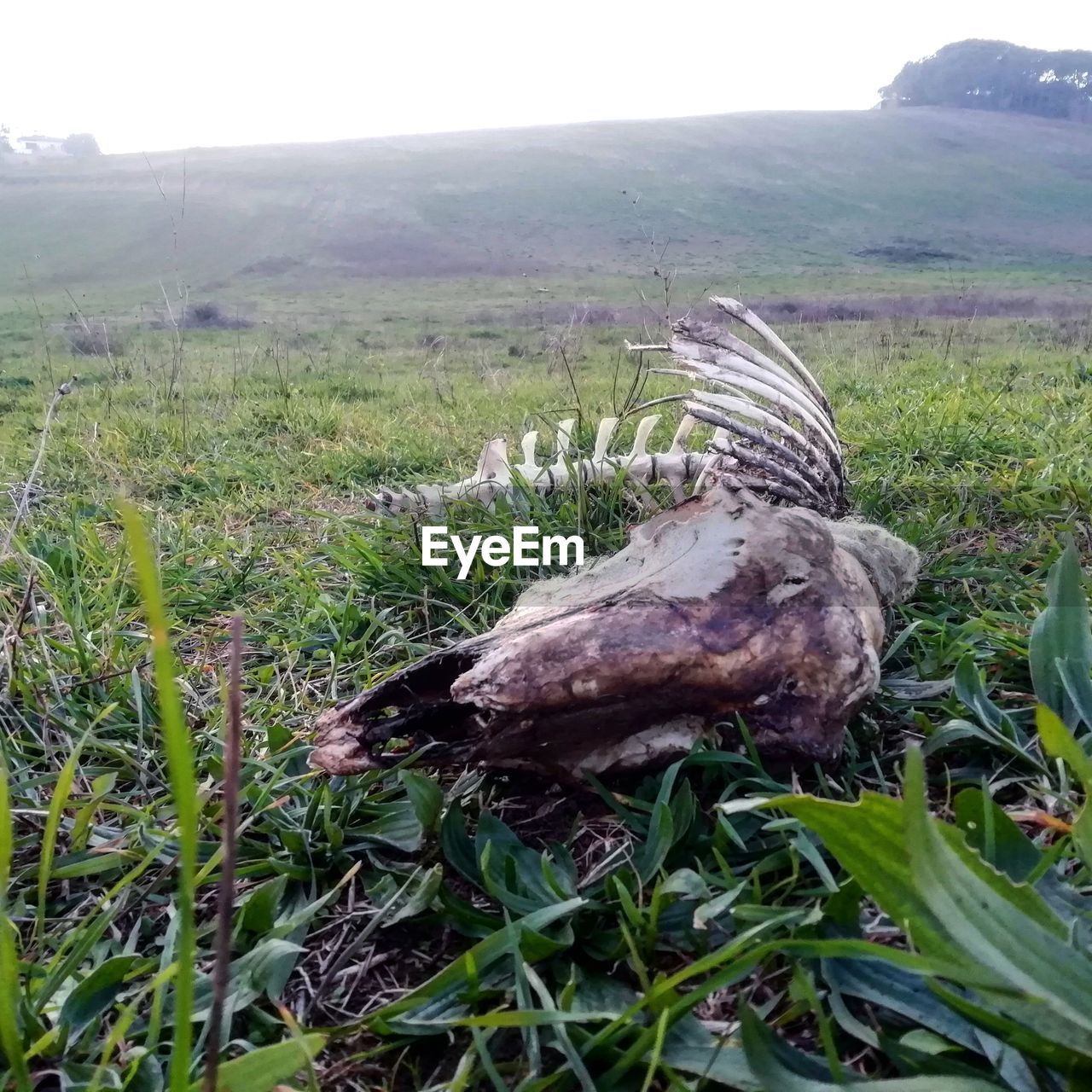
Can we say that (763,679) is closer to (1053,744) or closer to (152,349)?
(1053,744)

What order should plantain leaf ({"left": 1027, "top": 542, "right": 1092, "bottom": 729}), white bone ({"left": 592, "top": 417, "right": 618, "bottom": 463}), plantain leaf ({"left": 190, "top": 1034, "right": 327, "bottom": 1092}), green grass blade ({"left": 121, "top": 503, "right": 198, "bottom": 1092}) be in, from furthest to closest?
1. white bone ({"left": 592, "top": 417, "right": 618, "bottom": 463})
2. plantain leaf ({"left": 1027, "top": 542, "right": 1092, "bottom": 729})
3. plantain leaf ({"left": 190, "top": 1034, "right": 327, "bottom": 1092})
4. green grass blade ({"left": 121, "top": 503, "right": 198, "bottom": 1092})

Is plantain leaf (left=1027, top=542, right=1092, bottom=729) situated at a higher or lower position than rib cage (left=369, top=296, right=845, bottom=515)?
lower

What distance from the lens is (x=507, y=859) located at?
1177 millimetres

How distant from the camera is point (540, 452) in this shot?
4109mm

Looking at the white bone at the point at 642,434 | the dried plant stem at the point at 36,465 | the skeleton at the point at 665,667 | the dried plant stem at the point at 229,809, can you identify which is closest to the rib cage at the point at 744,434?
the white bone at the point at 642,434

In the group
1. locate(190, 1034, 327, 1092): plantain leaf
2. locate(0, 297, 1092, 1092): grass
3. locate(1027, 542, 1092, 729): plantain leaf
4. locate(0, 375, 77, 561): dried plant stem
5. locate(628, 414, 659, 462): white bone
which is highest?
locate(0, 375, 77, 561): dried plant stem

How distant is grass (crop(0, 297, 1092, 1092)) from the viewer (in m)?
0.83

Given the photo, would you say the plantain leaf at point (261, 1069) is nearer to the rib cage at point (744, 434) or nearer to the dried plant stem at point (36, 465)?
the dried plant stem at point (36, 465)

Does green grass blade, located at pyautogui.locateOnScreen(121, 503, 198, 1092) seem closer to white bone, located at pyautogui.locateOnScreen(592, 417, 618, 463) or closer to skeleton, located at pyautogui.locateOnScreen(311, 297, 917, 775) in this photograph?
skeleton, located at pyautogui.locateOnScreen(311, 297, 917, 775)

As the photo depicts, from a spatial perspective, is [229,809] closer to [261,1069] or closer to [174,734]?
[174,734]

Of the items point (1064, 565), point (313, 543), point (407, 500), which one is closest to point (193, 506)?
Result: point (313, 543)

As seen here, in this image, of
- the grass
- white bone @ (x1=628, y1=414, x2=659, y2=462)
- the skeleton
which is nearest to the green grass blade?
the grass

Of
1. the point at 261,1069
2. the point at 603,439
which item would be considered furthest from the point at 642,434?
the point at 261,1069

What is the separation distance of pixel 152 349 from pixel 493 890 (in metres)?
9.80
